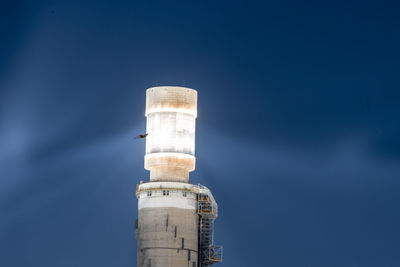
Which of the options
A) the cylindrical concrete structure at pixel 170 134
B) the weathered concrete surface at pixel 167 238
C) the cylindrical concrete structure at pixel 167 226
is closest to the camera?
the weathered concrete surface at pixel 167 238

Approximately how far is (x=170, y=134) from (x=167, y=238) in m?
11.6

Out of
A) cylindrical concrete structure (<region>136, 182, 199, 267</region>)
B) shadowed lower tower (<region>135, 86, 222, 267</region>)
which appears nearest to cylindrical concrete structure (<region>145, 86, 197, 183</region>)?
shadowed lower tower (<region>135, 86, 222, 267</region>)

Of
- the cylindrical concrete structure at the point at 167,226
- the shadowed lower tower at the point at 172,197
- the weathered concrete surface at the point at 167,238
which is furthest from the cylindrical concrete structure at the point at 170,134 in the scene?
the weathered concrete surface at the point at 167,238

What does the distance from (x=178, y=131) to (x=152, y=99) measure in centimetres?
490

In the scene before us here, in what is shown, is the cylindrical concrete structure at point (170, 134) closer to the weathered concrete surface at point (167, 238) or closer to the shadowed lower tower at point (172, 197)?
the shadowed lower tower at point (172, 197)

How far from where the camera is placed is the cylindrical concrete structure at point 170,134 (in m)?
128

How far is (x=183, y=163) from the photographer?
128375 mm

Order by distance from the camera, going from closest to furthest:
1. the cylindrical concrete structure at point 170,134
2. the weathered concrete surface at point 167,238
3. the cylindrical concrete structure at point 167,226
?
the weathered concrete surface at point 167,238
the cylindrical concrete structure at point 167,226
the cylindrical concrete structure at point 170,134

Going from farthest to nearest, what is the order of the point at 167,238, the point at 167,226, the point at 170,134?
the point at 170,134 → the point at 167,226 → the point at 167,238

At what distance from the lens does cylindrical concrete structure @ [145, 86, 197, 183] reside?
420ft

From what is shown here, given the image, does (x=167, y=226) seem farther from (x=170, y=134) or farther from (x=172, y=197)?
(x=170, y=134)

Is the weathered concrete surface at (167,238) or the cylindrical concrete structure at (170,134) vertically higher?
the cylindrical concrete structure at (170,134)

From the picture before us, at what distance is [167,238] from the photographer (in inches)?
4938

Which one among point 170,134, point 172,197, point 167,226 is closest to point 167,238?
point 167,226
